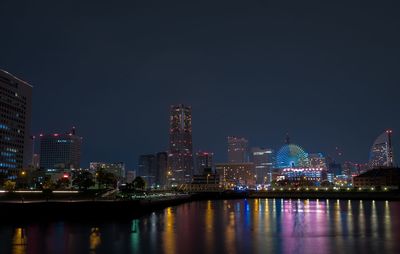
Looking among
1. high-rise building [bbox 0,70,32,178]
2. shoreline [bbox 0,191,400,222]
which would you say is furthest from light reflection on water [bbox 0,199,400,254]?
high-rise building [bbox 0,70,32,178]

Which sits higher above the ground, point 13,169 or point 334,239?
point 13,169

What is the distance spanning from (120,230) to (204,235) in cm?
1018

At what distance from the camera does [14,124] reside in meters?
150

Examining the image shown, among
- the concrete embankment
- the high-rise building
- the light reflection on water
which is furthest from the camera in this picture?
the high-rise building

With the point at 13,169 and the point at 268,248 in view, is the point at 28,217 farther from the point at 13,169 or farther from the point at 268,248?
the point at 13,169

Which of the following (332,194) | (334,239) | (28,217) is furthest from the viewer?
(332,194)

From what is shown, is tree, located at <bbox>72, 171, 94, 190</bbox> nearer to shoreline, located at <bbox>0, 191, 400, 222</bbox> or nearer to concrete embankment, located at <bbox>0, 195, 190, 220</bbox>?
shoreline, located at <bbox>0, 191, 400, 222</bbox>

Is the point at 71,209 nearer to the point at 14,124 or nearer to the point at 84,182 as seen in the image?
the point at 84,182

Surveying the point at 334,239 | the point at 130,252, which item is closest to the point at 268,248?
the point at 334,239

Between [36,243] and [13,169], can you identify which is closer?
[36,243]

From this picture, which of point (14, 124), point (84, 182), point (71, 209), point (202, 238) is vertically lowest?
point (202, 238)

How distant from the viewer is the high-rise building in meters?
143

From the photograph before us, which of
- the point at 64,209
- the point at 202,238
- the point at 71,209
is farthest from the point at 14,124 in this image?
the point at 202,238

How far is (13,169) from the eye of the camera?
146000 mm
